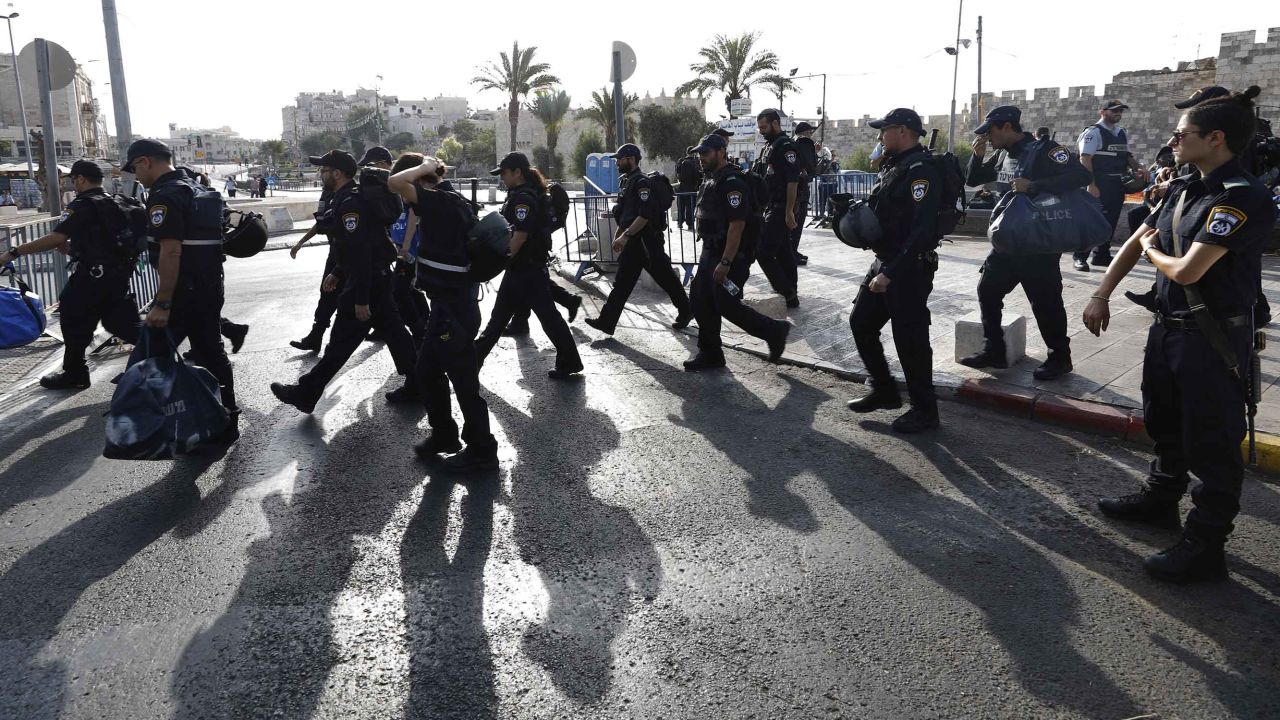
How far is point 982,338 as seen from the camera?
6.55m

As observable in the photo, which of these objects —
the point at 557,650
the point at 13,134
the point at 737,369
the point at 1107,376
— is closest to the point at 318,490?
the point at 557,650

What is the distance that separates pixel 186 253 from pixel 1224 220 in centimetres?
539

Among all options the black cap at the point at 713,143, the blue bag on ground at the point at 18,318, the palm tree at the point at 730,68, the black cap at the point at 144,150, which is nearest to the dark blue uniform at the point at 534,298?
the black cap at the point at 713,143

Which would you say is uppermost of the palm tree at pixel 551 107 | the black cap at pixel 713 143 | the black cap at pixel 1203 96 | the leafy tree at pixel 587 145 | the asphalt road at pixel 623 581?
the palm tree at pixel 551 107

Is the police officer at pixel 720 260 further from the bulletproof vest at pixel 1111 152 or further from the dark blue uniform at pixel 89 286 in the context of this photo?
the bulletproof vest at pixel 1111 152

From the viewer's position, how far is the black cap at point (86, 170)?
20.6 ft

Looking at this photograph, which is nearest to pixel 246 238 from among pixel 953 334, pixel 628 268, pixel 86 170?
pixel 86 170

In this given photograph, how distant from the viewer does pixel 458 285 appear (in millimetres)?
4789

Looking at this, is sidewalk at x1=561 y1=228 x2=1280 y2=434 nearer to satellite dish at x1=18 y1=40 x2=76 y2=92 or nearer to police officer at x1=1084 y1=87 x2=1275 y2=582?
police officer at x1=1084 y1=87 x2=1275 y2=582

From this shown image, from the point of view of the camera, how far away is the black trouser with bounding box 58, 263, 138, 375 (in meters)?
6.55

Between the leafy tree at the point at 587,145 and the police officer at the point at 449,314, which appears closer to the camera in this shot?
the police officer at the point at 449,314

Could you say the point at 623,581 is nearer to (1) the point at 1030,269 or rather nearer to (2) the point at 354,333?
(2) the point at 354,333

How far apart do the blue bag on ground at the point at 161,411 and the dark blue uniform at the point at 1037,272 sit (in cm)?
506

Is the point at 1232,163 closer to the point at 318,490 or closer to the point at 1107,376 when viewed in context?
the point at 1107,376
